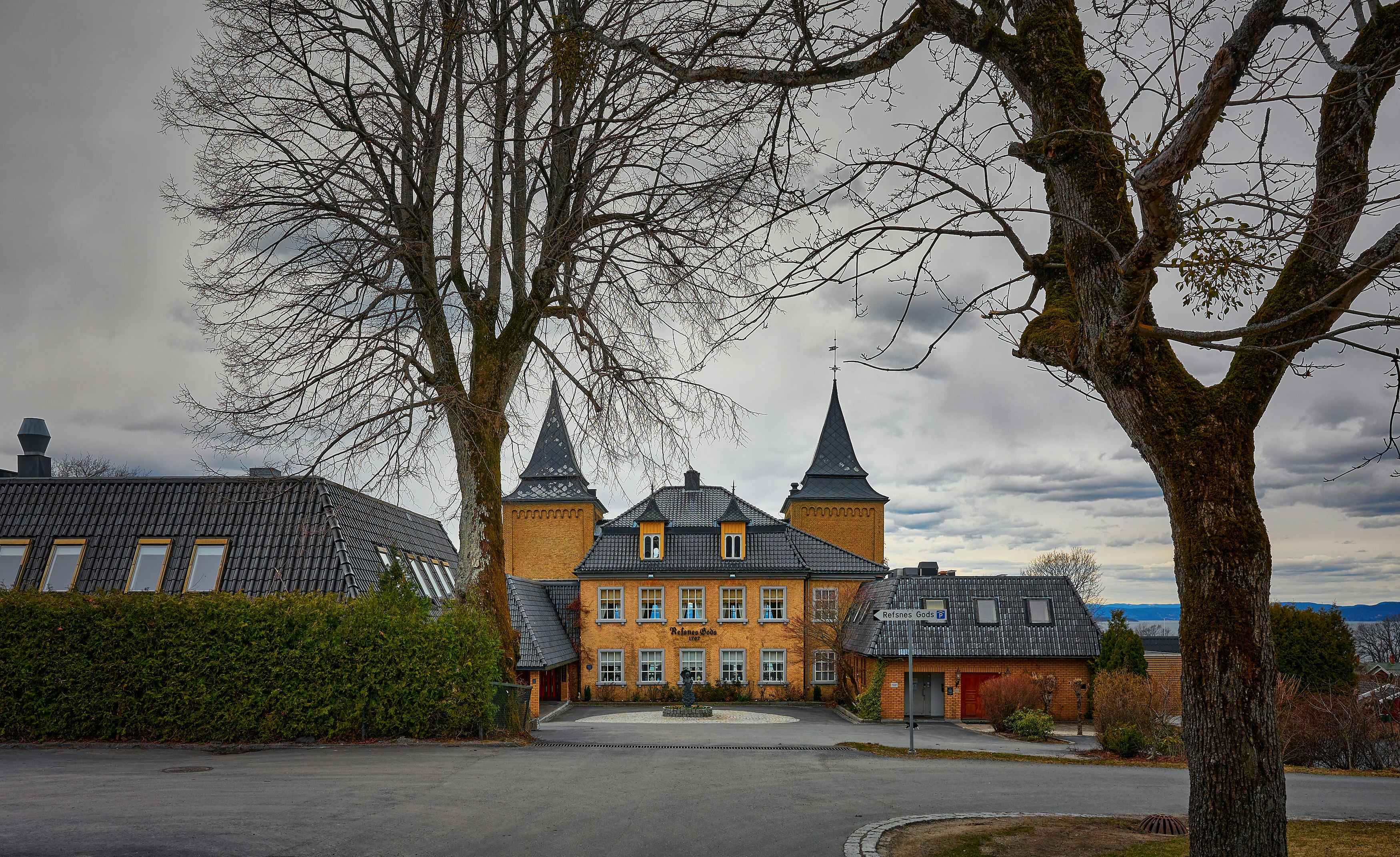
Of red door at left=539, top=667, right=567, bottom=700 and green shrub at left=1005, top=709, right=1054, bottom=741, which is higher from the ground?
red door at left=539, top=667, right=567, bottom=700

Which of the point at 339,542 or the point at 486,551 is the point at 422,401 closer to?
the point at 486,551

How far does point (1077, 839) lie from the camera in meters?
8.71

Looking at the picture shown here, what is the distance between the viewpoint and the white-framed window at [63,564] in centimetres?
2153

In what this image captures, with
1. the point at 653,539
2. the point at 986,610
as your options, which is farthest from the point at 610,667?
the point at 986,610

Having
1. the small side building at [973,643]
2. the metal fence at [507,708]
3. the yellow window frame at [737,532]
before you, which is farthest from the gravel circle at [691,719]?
the metal fence at [507,708]

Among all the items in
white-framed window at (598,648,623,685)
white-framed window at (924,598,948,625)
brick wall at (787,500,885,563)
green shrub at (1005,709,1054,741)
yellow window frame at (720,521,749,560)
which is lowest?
green shrub at (1005,709,1054,741)

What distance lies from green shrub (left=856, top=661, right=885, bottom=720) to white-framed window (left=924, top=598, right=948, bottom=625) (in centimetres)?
313

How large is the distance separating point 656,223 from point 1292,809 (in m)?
11.8

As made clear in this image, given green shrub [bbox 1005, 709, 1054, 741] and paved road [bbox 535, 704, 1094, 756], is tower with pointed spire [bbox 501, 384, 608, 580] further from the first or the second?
green shrub [bbox 1005, 709, 1054, 741]

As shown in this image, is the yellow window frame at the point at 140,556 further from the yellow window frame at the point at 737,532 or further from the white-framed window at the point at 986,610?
the white-framed window at the point at 986,610

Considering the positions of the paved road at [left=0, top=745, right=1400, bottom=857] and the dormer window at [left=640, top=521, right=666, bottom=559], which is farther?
the dormer window at [left=640, top=521, right=666, bottom=559]

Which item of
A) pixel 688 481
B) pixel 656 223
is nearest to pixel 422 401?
pixel 656 223

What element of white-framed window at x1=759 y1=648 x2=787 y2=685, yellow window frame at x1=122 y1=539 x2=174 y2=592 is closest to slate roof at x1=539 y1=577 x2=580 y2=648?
white-framed window at x1=759 y1=648 x2=787 y2=685

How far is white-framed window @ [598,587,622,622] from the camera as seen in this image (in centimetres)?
4375
